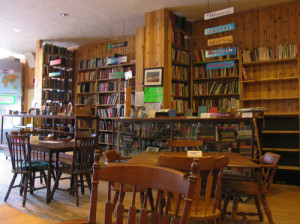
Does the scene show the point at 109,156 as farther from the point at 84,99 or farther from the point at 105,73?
the point at 84,99

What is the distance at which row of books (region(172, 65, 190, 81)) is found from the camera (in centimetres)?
564

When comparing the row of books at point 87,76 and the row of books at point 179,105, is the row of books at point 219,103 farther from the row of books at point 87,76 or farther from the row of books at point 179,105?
the row of books at point 87,76

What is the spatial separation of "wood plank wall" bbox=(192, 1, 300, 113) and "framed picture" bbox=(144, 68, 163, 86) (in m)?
1.79

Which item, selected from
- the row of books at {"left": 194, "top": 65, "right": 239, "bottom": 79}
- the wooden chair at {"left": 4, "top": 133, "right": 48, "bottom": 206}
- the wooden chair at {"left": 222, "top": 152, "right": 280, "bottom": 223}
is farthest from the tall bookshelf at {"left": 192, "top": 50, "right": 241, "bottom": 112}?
the wooden chair at {"left": 4, "top": 133, "right": 48, "bottom": 206}

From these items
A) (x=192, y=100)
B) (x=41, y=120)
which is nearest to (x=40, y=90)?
(x=41, y=120)

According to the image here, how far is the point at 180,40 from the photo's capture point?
5.80 meters

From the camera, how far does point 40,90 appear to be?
7727 mm

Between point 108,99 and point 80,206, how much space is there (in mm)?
4294

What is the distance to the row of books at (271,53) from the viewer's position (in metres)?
4.94

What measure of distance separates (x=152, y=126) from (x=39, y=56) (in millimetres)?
5246

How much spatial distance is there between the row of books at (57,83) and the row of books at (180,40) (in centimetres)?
418

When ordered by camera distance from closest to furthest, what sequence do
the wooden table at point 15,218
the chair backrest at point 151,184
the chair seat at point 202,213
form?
1. the chair backrest at point 151,184
2. the wooden table at point 15,218
3. the chair seat at point 202,213

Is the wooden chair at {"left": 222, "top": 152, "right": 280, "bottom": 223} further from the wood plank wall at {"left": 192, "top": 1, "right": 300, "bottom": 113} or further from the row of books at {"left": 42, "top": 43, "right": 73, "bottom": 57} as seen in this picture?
the row of books at {"left": 42, "top": 43, "right": 73, "bottom": 57}

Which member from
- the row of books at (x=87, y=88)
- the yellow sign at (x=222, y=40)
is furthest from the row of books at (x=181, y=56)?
the row of books at (x=87, y=88)
